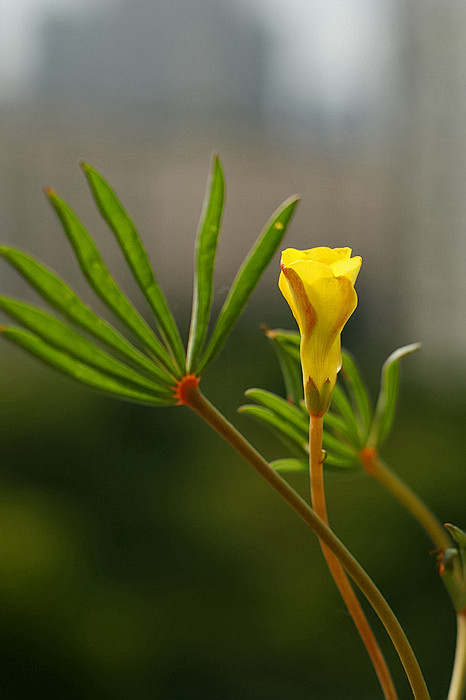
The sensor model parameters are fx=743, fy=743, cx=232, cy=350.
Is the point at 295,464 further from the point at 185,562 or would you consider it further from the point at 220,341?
the point at 185,562

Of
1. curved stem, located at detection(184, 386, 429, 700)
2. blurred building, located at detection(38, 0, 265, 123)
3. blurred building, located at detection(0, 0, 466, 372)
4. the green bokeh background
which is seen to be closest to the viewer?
curved stem, located at detection(184, 386, 429, 700)

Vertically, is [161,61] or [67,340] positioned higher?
[161,61]

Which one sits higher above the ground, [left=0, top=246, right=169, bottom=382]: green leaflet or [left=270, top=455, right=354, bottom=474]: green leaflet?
[left=0, top=246, right=169, bottom=382]: green leaflet

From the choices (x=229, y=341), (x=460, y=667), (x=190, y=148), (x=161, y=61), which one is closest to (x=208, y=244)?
(x=460, y=667)

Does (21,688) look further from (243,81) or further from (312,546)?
(243,81)

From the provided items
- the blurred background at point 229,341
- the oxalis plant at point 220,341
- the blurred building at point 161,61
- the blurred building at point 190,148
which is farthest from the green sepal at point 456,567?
the blurred building at point 161,61

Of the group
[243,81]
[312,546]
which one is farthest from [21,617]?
[243,81]

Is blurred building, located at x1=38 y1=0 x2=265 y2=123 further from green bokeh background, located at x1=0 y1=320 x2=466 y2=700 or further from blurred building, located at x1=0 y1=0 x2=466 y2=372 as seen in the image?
green bokeh background, located at x1=0 y1=320 x2=466 y2=700

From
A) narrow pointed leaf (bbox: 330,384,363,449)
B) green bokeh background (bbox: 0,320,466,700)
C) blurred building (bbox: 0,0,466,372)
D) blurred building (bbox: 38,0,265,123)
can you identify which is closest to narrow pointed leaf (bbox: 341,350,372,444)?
narrow pointed leaf (bbox: 330,384,363,449)
